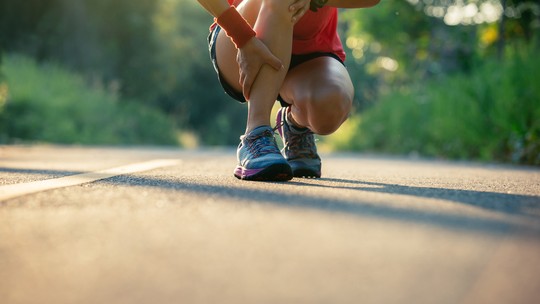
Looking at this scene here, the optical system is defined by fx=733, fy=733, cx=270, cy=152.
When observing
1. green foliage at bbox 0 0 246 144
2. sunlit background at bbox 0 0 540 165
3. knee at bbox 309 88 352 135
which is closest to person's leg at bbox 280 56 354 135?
knee at bbox 309 88 352 135

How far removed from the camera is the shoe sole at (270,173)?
9.10 ft

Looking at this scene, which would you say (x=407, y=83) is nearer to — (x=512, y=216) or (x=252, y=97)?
(x=252, y=97)

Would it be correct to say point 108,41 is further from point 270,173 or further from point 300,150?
point 270,173

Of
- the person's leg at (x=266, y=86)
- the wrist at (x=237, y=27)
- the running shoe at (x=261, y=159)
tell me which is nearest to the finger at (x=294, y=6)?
the person's leg at (x=266, y=86)

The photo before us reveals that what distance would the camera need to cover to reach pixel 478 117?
25.0 feet

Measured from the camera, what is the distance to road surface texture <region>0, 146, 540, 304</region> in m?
1.15

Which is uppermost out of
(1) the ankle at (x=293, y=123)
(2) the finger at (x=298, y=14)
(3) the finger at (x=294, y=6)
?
(3) the finger at (x=294, y=6)

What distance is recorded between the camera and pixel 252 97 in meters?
3.04

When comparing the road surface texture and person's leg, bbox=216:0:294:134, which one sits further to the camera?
person's leg, bbox=216:0:294:134

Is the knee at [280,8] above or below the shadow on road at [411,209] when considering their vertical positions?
above

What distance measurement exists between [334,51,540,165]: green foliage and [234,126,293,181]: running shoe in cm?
394

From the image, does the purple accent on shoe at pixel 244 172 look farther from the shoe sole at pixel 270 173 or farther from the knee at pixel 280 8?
the knee at pixel 280 8

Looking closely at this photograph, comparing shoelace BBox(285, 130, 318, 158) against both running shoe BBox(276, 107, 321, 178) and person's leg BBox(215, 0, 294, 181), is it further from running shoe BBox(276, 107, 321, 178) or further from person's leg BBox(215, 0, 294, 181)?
person's leg BBox(215, 0, 294, 181)

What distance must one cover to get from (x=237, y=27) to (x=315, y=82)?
1.45 feet
